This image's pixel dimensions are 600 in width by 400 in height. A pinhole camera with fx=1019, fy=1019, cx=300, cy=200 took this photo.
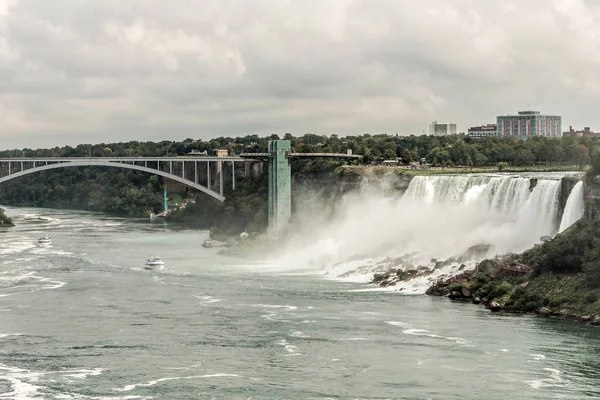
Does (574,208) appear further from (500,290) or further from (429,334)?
(429,334)

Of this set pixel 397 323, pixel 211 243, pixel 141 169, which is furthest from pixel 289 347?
pixel 141 169

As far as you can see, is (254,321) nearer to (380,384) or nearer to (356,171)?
(380,384)

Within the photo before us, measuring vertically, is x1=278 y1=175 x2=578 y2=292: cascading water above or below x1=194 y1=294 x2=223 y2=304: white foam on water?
above

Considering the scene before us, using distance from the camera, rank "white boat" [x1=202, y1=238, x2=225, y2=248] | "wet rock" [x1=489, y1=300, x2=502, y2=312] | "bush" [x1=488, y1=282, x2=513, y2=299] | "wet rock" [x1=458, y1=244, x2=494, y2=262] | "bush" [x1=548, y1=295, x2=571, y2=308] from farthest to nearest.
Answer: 1. "white boat" [x1=202, y1=238, x2=225, y2=248]
2. "wet rock" [x1=458, y1=244, x2=494, y2=262]
3. "bush" [x1=488, y1=282, x2=513, y2=299]
4. "wet rock" [x1=489, y1=300, x2=502, y2=312]
5. "bush" [x1=548, y1=295, x2=571, y2=308]

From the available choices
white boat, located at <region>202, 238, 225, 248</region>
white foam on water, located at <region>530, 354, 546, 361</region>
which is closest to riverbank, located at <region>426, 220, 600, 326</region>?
white foam on water, located at <region>530, 354, 546, 361</region>

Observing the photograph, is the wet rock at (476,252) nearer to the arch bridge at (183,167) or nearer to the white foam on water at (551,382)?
the white foam on water at (551,382)

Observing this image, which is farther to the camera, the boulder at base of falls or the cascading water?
the cascading water

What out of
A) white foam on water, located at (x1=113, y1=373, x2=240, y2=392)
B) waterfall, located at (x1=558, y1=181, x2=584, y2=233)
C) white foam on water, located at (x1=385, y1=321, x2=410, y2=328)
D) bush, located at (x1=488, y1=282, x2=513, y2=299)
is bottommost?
white foam on water, located at (x1=113, y1=373, x2=240, y2=392)

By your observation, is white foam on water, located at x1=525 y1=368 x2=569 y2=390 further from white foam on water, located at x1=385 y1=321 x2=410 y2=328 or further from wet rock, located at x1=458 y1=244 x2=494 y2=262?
wet rock, located at x1=458 y1=244 x2=494 y2=262
